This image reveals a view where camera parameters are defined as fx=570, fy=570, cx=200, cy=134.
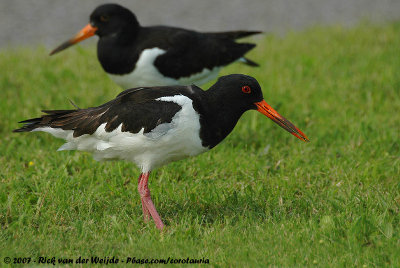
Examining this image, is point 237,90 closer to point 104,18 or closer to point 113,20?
point 113,20

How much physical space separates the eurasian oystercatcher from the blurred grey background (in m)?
5.62

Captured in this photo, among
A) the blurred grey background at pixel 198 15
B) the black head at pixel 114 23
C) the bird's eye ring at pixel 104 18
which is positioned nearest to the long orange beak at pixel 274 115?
the black head at pixel 114 23

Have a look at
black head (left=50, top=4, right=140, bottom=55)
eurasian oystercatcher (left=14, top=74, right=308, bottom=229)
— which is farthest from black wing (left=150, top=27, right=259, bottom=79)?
eurasian oystercatcher (left=14, top=74, right=308, bottom=229)

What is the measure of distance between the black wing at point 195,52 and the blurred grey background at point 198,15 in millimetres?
3292

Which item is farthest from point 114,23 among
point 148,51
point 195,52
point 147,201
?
point 147,201

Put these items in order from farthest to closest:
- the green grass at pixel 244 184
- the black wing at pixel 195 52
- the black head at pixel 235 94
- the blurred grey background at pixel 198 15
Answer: the blurred grey background at pixel 198 15 → the black wing at pixel 195 52 → the black head at pixel 235 94 → the green grass at pixel 244 184

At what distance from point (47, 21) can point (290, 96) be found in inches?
210

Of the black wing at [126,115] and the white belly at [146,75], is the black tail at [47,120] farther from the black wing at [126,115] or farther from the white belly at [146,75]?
the white belly at [146,75]

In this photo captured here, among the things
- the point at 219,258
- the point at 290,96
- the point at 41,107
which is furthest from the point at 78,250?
the point at 290,96

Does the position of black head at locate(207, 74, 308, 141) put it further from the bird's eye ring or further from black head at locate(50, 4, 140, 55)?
the bird's eye ring

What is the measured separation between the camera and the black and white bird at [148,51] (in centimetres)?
642

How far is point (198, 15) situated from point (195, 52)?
435 cm

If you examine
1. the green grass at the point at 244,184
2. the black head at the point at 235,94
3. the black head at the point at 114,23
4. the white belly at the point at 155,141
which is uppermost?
the black head at the point at 114,23

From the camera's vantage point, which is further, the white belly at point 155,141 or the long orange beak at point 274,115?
the long orange beak at point 274,115
